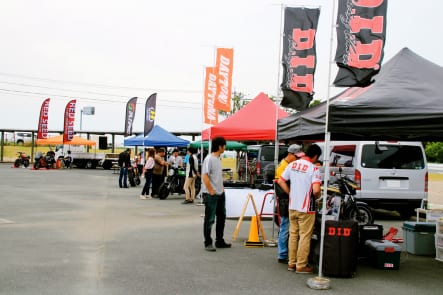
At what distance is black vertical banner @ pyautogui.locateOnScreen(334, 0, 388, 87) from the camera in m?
6.46

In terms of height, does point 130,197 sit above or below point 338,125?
below

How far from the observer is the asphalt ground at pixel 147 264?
6.18 meters

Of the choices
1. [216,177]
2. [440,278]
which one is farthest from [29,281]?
[440,278]

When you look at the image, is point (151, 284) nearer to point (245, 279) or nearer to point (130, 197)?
point (245, 279)

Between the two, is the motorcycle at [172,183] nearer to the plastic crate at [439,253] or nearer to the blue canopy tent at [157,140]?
the blue canopy tent at [157,140]

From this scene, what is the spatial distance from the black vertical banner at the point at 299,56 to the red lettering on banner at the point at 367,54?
2.90m

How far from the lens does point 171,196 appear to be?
62.9 ft

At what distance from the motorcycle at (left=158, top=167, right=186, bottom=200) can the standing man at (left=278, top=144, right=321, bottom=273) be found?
11.0m

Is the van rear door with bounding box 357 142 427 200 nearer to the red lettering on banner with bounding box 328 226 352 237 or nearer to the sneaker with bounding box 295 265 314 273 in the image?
the sneaker with bounding box 295 265 314 273

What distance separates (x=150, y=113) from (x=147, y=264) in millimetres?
20240

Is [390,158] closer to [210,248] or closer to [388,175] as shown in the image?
[388,175]

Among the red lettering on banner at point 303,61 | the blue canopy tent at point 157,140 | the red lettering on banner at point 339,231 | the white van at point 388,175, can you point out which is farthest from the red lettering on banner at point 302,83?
the blue canopy tent at point 157,140

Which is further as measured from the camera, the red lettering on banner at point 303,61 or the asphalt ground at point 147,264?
the red lettering on banner at point 303,61

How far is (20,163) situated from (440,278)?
1486 inches
